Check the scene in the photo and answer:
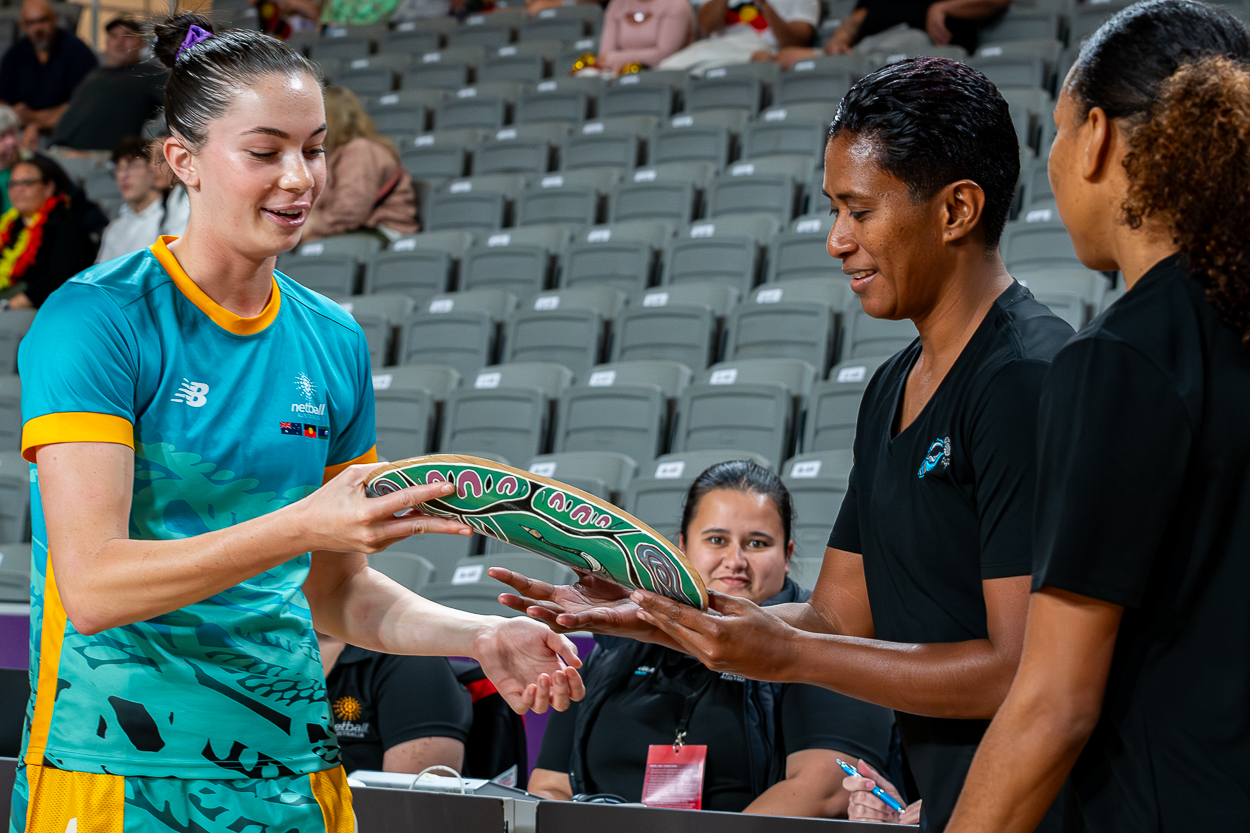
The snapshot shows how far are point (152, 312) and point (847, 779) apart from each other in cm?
149

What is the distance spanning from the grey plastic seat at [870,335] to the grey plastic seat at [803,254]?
49 cm

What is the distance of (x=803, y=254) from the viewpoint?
5289 millimetres

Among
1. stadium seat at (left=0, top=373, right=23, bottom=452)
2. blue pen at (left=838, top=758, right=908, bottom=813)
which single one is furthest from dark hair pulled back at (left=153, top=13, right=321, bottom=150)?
stadium seat at (left=0, top=373, right=23, bottom=452)

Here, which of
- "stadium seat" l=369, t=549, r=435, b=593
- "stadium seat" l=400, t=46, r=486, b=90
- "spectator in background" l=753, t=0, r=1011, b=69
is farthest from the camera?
"stadium seat" l=400, t=46, r=486, b=90

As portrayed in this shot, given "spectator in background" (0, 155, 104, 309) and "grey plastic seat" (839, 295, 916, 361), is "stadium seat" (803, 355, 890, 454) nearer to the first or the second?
"grey plastic seat" (839, 295, 916, 361)

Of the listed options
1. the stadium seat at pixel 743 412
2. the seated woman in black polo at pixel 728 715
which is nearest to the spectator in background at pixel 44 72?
the stadium seat at pixel 743 412

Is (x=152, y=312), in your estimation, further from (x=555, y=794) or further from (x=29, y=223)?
(x=29, y=223)

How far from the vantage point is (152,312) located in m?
1.28

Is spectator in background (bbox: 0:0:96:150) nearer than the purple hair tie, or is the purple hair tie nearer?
the purple hair tie

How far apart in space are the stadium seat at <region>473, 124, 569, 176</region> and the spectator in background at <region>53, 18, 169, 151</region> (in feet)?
7.70

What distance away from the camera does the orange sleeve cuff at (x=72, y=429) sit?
117cm

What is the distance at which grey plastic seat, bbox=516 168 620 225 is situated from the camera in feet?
20.9

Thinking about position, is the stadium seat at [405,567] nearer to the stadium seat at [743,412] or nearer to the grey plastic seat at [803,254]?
the stadium seat at [743,412]

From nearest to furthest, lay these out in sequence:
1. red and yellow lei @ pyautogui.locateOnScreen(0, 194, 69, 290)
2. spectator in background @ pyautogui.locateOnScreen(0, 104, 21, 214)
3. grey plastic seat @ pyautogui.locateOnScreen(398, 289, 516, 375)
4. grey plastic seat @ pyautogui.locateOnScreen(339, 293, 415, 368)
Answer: grey plastic seat @ pyautogui.locateOnScreen(398, 289, 516, 375) < grey plastic seat @ pyautogui.locateOnScreen(339, 293, 415, 368) < red and yellow lei @ pyautogui.locateOnScreen(0, 194, 69, 290) < spectator in background @ pyautogui.locateOnScreen(0, 104, 21, 214)
